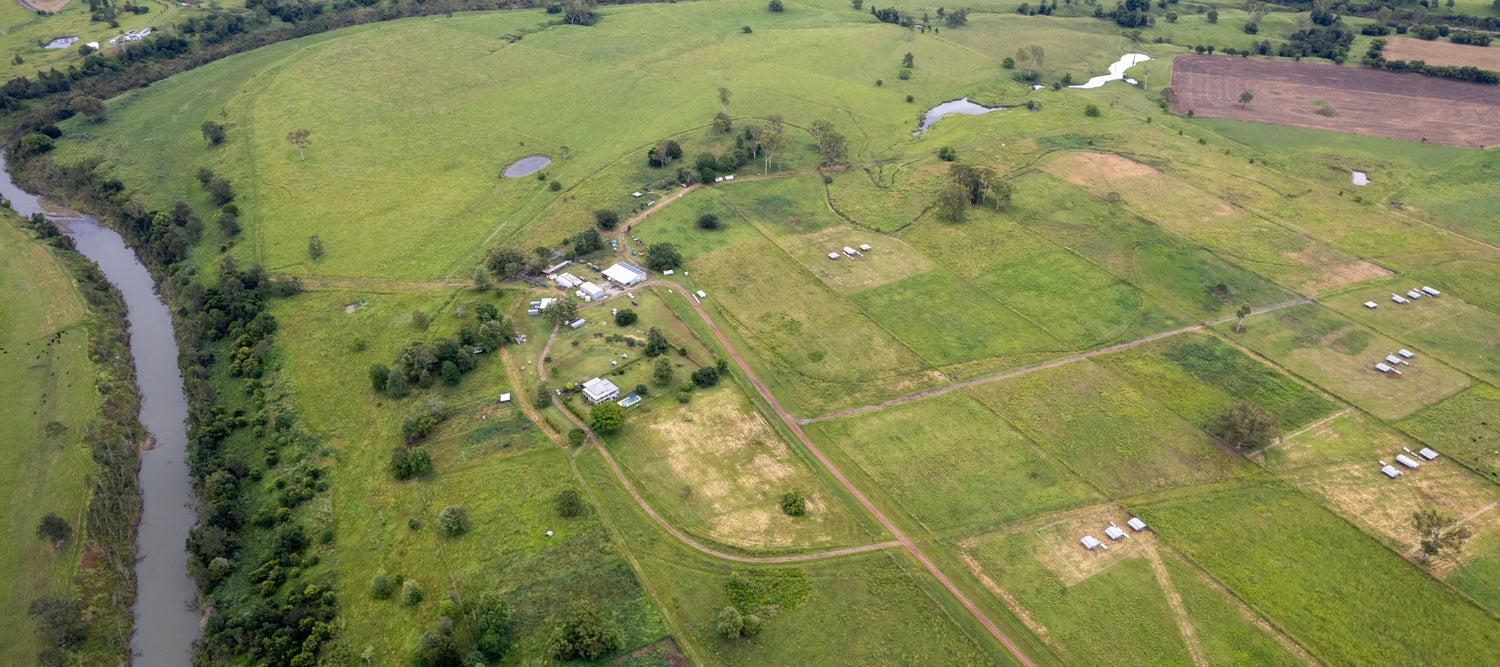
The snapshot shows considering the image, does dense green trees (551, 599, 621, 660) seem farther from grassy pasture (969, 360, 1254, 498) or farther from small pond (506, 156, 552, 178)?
small pond (506, 156, 552, 178)

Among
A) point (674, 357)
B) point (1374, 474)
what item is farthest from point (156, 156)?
point (1374, 474)

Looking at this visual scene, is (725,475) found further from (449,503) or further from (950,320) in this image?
(950,320)

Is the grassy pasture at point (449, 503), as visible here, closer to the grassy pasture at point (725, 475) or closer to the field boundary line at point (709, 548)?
the field boundary line at point (709, 548)

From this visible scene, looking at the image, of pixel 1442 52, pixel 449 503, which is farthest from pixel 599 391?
pixel 1442 52

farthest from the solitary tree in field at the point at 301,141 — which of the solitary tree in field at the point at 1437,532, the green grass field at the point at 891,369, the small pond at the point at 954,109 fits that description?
the solitary tree in field at the point at 1437,532

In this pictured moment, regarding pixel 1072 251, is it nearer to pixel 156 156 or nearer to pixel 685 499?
pixel 685 499
